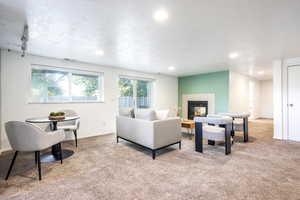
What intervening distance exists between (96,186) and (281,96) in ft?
16.8

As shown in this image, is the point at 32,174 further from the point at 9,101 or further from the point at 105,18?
the point at 105,18

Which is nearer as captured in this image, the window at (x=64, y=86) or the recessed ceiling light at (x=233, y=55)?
the recessed ceiling light at (x=233, y=55)

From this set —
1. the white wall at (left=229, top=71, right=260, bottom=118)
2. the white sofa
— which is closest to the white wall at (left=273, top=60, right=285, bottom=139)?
the white wall at (left=229, top=71, right=260, bottom=118)

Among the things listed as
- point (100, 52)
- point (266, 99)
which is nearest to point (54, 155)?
point (100, 52)

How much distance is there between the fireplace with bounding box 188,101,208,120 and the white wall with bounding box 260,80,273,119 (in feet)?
15.6

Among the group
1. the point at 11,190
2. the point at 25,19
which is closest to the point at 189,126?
the point at 11,190

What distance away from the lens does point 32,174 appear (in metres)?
2.24

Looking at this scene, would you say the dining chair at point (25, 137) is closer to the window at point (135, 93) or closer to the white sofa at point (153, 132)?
the white sofa at point (153, 132)

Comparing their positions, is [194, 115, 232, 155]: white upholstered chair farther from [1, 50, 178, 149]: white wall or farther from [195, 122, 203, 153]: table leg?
[1, 50, 178, 149]: white wall

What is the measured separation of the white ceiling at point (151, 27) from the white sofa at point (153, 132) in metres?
1.63

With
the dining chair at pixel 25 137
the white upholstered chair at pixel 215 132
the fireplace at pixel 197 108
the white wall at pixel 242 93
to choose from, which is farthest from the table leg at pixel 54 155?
the white wall at pixel 242 93

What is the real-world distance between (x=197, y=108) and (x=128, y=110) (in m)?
3.93

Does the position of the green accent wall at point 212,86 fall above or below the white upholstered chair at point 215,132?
above

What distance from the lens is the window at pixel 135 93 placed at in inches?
218
